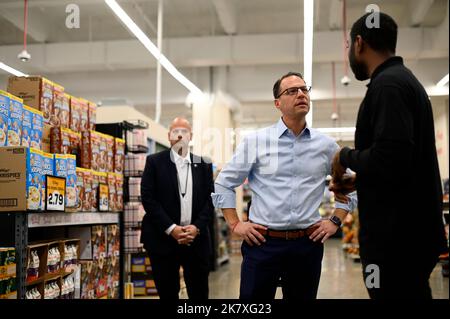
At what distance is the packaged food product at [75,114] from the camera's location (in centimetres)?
380

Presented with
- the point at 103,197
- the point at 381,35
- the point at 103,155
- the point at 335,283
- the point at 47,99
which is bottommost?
the point at 335,283

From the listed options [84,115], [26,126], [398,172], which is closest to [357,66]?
[398,172]

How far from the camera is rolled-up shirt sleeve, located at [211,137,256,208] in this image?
7.59 ft

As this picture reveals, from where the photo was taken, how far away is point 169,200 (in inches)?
127

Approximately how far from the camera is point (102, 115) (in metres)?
6.22

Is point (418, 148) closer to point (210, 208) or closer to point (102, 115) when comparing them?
point (210, 208)

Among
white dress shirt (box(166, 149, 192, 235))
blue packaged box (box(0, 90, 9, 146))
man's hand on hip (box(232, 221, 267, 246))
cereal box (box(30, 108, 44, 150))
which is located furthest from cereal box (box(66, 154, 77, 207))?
man's hand on hip (box(232, 221, 267, 246))

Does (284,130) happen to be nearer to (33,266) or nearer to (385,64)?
(385,64)

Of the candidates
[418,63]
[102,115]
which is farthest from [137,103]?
[418,63]

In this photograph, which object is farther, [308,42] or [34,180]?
[34,180]

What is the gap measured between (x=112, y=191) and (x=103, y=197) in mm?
252

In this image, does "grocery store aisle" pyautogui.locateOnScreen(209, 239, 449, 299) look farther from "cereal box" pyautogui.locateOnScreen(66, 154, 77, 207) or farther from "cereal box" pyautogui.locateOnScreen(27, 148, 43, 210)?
"cereal box" pyautogui.locateOnScreen(27, 148, 43, 210)

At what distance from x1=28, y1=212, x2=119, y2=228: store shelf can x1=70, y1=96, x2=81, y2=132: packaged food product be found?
63 centimetres

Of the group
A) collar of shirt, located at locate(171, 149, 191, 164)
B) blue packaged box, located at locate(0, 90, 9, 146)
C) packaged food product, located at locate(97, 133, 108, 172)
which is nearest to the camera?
blue packaged box, located at locate(0, 90, 9, 146)
